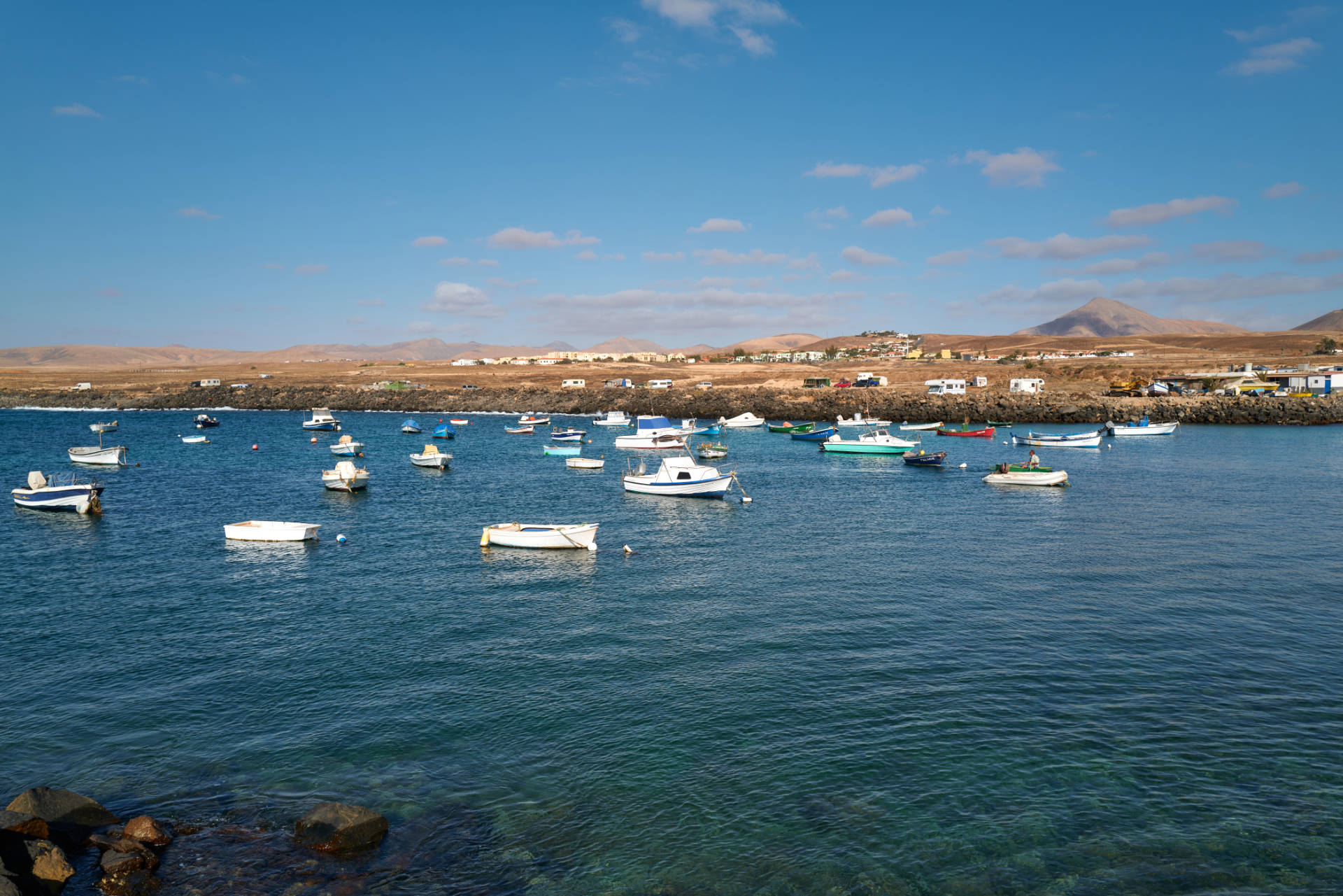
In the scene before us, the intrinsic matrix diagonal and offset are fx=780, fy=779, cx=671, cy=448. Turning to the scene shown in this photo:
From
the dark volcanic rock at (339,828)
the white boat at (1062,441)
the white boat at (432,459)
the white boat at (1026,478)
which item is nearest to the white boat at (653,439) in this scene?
the white boat at (432,459)

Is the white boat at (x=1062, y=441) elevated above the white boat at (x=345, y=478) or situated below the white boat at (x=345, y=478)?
above

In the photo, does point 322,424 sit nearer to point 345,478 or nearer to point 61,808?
point 345,478

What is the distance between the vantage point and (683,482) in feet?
181

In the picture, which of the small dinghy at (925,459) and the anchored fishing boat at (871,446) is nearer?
the small dinghy at (925,459)

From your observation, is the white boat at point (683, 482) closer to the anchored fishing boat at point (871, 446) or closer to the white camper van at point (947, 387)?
the anchored fishing boat at point (871, 446)

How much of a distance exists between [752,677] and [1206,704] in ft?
40.0

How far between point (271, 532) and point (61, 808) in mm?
27474

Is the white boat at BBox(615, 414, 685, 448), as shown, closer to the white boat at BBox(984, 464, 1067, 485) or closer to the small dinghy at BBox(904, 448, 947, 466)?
the small dinghy at BBox(904, 448, 947, 466)

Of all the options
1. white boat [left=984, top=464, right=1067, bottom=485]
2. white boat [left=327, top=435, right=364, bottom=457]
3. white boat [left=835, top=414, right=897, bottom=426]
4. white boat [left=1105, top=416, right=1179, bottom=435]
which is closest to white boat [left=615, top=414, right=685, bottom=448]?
white boat [left=327, top=435, right=364, bottom=457]

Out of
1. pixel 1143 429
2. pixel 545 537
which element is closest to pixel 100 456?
pixel 545 537

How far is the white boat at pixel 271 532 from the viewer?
40750 mm

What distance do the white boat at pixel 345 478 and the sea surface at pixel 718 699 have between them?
12.8 m

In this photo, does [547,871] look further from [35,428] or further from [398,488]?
[35,428]

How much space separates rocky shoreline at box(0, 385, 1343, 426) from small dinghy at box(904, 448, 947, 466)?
45789 mm
